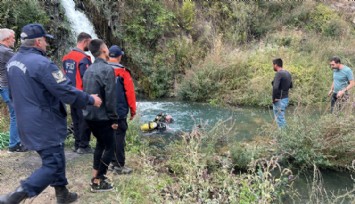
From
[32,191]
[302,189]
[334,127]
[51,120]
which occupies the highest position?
[51,120]

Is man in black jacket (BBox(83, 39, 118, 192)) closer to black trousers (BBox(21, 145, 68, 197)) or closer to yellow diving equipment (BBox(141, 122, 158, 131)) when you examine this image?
black trousers (BBox(21, 145, 68, 197))

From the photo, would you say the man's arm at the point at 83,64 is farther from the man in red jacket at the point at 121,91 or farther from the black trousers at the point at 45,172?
the black trousers at the point at 45,172

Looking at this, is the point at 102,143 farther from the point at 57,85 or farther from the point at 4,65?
the point at 4,65

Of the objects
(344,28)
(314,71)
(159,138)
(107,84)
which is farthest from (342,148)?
(344,28)

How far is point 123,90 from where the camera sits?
17.4 feet

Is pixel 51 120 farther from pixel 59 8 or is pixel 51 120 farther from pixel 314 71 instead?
pixel 314 71

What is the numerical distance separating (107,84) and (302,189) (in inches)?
151

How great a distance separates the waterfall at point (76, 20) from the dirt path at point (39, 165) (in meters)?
8.39

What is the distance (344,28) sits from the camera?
18.1 meters

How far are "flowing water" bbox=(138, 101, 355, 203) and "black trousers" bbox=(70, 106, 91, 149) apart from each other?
2137 millimetres

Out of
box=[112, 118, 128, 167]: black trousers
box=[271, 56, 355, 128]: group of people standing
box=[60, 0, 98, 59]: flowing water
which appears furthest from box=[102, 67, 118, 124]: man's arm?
box=[60, 0, 98, 59]: flowing water

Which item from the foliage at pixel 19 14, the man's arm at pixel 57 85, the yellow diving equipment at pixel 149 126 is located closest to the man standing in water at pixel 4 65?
the man's arm at pixel 57 85

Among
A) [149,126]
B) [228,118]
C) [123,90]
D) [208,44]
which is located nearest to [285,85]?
[228,118]

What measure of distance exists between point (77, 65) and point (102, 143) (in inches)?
68.2
